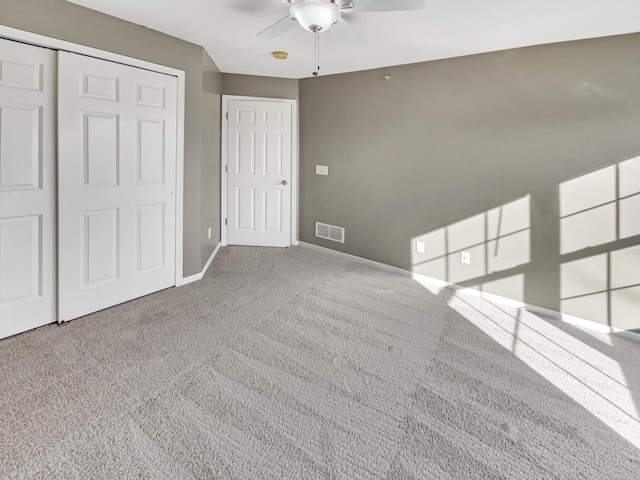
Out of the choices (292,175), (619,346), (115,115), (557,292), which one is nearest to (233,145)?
(292,175)

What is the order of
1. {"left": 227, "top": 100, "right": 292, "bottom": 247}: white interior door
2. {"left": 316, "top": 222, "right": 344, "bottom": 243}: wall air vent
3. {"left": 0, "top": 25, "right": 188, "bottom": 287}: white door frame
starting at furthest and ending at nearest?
{"left": 227, "top": 100, "right": 292, "bottom": 247}: white interior door < {"left": 316, "top": 222, "right": 344, "bottom": 243}: wall air vent < {"left": 0, "top": 25, "right": 188, "bottom": 287}: white door frame

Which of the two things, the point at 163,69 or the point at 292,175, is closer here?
the point at 163,69

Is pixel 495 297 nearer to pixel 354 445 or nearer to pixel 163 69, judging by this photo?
pixel 354 445

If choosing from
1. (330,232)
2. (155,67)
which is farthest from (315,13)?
(330,232)

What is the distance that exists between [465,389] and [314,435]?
0.93 metres

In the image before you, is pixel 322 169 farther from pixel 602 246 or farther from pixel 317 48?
pixel 602 246

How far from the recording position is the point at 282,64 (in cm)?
432

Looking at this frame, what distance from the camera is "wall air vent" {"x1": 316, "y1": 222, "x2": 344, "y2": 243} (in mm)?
4953

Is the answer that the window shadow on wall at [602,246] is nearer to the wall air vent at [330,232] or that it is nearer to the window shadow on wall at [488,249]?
the window shadow on wall at [488,249]

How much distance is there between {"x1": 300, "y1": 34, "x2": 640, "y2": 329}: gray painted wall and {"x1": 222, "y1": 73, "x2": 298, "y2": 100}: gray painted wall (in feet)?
1.79

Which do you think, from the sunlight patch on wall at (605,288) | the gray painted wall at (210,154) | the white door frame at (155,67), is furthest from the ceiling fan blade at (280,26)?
the sunlight patch on wall at (605,288)

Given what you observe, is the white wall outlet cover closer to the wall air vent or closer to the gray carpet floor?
the wall air vent

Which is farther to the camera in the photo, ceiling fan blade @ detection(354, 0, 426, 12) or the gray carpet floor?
ceiling fan blade @ detection(354, 0, 426, 12)

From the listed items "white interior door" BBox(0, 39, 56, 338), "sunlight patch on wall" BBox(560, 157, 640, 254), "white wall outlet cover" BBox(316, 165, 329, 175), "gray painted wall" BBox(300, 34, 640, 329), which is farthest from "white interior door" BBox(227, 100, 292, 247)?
"sunlight patch on wall" BBox(560, 157, 640, 254)
